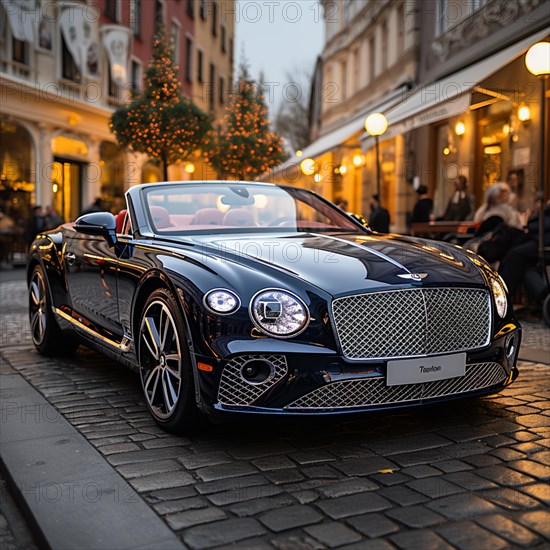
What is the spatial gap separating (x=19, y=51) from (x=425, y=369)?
22092 mm

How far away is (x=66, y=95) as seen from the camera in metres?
24.9

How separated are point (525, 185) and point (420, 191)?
1973 millimetres

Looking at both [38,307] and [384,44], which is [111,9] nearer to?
[384,44]

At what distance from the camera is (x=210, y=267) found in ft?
12.3

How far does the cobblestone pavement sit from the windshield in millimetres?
1176

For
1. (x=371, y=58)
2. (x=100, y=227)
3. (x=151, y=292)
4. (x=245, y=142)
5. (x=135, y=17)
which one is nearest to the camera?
(x=151, y=292)

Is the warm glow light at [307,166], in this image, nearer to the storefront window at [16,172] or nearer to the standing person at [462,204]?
the standing person at [462,204]

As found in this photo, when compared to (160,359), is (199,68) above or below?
above

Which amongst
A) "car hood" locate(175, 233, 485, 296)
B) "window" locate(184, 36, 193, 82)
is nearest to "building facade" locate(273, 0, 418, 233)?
"window" locate(184, 36, 193, 82)

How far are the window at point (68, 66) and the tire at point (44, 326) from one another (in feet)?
66.5

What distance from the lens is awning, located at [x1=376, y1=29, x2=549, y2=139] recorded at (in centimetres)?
1245

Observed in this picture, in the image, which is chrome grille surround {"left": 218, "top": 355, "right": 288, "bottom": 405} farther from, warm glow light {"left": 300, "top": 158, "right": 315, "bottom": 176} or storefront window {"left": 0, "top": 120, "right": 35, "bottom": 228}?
storefront window {"left": 0, "top": 120, "right": 35, "bottom": 228}

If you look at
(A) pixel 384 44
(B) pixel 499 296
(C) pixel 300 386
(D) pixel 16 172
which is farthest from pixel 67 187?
(C) pixel 300 386

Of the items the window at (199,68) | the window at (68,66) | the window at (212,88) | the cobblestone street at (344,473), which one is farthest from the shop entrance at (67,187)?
the cobblestone street at (344,473)
